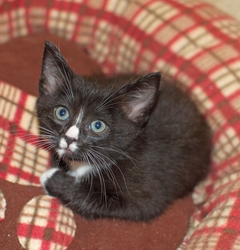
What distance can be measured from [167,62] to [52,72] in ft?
2.41

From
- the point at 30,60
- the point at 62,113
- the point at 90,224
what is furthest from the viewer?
the point at 30,60

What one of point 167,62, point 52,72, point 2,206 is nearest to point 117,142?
point 52,72

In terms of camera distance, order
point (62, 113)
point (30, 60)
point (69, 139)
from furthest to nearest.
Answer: point (30, 60) → point (62, 113) → point (69, 139)

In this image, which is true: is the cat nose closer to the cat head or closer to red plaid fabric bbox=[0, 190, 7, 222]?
the cat head

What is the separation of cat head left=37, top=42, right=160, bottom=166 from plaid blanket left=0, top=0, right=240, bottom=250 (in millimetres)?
295

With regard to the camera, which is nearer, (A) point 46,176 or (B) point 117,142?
(B) point 117,142

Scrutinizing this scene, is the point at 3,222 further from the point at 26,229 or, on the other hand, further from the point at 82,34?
the point at 82,34

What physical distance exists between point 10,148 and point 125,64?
878 mm

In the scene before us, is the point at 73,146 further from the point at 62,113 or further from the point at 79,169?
the point at 79,169

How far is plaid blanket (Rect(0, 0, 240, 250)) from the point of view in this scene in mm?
1811

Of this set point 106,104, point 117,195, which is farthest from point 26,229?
point 106,104

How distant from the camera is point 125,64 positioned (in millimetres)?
2404

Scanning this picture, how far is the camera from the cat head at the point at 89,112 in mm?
1538

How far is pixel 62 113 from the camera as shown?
161 cm
